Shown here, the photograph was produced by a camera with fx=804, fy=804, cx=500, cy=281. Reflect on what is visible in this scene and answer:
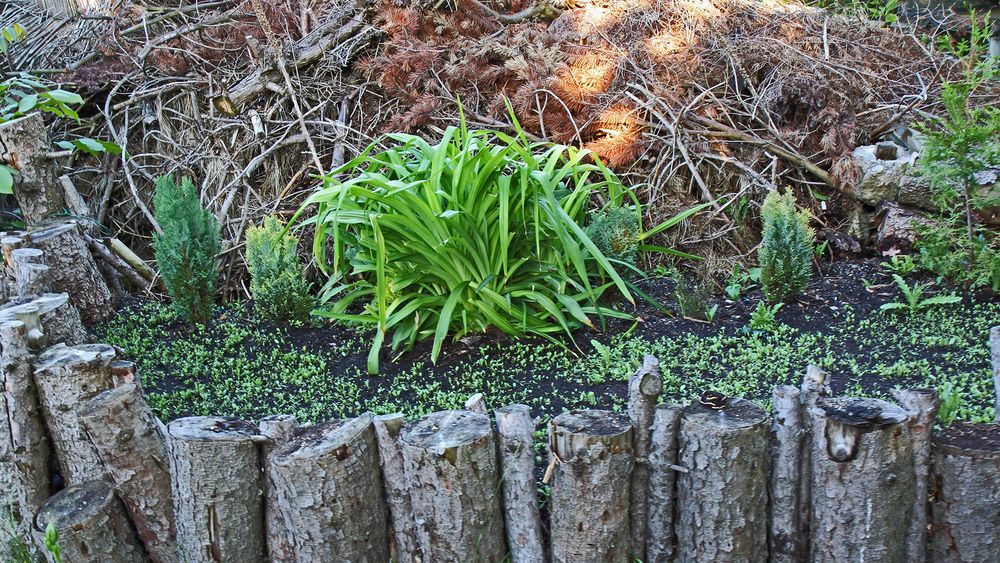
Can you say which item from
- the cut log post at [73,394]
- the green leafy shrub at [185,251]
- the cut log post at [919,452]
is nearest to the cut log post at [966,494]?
the cut log post at [919,452]

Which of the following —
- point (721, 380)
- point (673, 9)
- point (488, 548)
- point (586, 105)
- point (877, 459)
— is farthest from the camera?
point (673, 9)

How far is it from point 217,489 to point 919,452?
1798mm

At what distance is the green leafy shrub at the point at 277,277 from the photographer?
11.6 ft

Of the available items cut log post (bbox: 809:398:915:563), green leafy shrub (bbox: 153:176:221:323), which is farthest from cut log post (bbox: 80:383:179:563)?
cut log post (bbox: 809:398:915:563)

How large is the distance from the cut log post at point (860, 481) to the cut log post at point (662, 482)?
0.35 m

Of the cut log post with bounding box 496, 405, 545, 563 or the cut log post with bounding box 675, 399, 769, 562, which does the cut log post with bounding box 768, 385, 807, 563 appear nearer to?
the cut log post with bounding box 675, 399, 769, 562

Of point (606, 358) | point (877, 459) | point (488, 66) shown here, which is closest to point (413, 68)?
point (488, 66)

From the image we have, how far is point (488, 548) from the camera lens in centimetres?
216

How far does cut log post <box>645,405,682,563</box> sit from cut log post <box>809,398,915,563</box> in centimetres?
35

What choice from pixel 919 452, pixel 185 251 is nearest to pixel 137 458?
pixel 185 251

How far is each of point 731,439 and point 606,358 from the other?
44.3 inches

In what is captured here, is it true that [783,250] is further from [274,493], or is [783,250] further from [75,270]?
[75,270]

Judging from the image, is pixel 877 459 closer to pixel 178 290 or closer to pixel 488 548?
pixel 488 548

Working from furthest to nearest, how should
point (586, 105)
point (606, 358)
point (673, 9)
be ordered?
point (673, 9), point (586, 105), point (606, 358)
